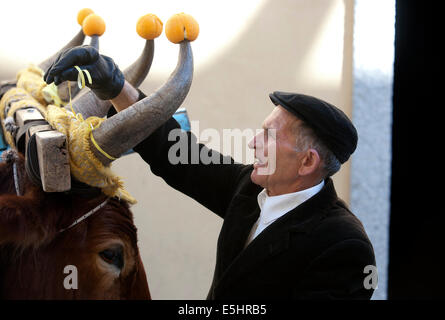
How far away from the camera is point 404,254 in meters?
2.57

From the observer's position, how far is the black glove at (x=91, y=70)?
44.3 inches

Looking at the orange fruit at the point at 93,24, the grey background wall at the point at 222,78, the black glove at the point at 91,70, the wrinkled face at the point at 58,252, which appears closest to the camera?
the black glove at the point at 91,70

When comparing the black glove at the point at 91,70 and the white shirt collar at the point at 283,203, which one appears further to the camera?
the white shirt collar at the point at 283,203

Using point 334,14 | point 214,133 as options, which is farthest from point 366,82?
point 214,133

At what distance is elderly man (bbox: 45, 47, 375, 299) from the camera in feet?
3.92

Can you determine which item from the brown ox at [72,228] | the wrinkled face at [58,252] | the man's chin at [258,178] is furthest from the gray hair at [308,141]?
the wrinkled face at [58,252]

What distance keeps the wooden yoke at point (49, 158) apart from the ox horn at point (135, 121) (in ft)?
0.27

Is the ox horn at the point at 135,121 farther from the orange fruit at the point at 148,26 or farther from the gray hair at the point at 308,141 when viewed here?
the gray hair at the point at 308,141

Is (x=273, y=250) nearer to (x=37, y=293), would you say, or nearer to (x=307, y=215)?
(x=307, y=215)

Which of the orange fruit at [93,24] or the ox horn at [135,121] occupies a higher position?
the orange fruit at [93,24]

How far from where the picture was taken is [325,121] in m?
1.25

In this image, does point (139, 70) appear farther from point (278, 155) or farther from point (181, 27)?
point (278, 155)

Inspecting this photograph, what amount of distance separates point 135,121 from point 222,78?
1.22 metres

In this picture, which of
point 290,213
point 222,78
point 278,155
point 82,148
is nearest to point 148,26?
point 82,148
